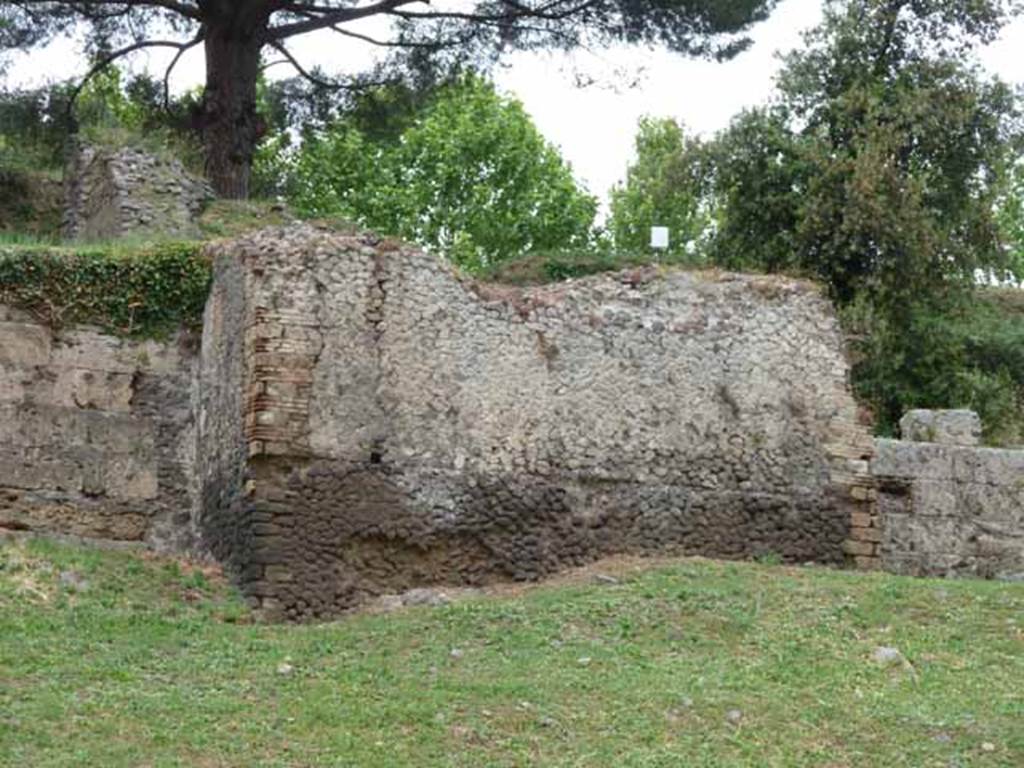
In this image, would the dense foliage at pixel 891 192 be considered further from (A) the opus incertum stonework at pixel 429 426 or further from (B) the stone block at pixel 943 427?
(A) the opus incertum stonework at pixel 429 426

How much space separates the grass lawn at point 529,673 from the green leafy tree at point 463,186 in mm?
21709

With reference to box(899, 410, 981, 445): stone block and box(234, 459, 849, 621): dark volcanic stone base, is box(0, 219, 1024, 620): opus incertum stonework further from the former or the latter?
box(899, 410, 981, 445): stone block

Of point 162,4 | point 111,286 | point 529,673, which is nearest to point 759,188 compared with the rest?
point 162,4

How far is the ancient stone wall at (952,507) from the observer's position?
62.0 feet

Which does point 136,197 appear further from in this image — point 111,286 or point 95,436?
point 95,436

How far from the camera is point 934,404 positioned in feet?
79.9

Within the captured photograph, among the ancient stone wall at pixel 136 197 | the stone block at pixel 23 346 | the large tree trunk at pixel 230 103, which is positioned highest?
the large tree trunk at pixel 230 103

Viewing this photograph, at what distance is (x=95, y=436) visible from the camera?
17.0 metres

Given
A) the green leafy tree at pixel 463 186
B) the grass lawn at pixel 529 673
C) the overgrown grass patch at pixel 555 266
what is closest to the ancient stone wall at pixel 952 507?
the grass lawn at pixel 529 673

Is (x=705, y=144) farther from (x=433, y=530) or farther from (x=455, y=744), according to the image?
(x=455, y=744)

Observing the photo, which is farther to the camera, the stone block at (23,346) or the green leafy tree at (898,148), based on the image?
the green leafy tree at (898,148)

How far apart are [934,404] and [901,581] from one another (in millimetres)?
8411

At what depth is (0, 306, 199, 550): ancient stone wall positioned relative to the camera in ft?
55.0

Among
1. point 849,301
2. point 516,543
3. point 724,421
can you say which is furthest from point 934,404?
point 516,543
